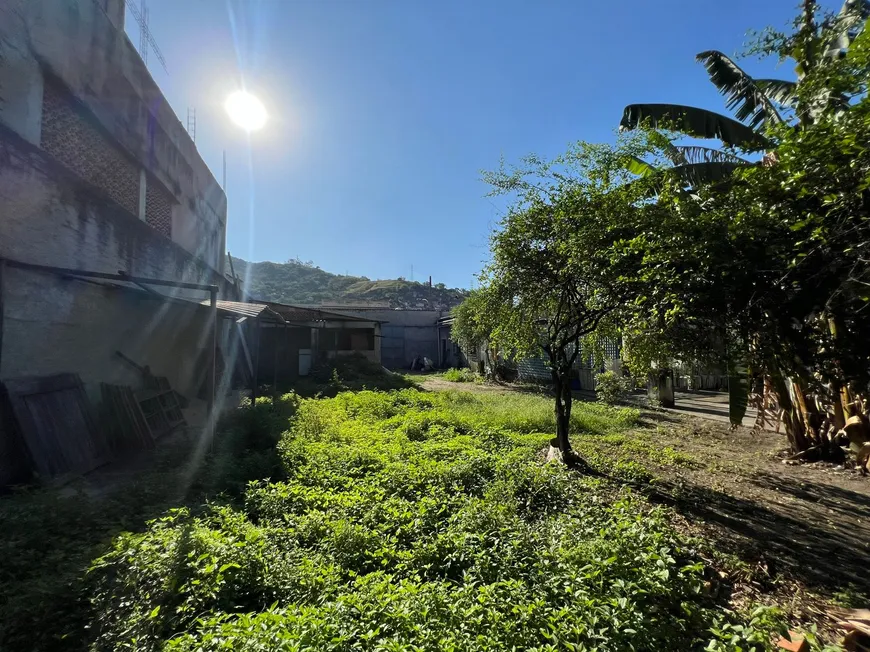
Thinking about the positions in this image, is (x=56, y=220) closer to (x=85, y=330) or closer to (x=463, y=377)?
(x=85, y=330)

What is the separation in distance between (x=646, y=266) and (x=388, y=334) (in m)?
23.6

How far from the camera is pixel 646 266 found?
4.03 metres

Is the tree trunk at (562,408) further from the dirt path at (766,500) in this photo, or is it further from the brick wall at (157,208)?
the brick wall at (157,208)

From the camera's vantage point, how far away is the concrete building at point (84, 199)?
556 centimetres

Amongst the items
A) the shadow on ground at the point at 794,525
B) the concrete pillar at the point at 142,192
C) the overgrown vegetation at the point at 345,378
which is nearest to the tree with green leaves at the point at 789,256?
the shadow on ground at the point at 794,525

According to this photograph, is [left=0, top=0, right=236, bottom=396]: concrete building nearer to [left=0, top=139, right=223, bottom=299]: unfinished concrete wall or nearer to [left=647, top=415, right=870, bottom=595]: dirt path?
[left=0, top=139, right=223, bottom=299]: unfinished concrete wall

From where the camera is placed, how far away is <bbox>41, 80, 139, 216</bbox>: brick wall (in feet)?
21.9

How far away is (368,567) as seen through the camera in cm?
317

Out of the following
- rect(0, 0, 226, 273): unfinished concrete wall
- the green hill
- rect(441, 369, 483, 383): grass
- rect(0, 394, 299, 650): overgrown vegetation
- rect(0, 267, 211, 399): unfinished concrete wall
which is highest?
the green hill

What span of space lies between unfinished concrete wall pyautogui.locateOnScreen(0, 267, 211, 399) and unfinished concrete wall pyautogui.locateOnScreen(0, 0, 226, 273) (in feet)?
7.16

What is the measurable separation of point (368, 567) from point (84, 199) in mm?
7540

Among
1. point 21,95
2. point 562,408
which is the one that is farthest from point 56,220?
point 562,408

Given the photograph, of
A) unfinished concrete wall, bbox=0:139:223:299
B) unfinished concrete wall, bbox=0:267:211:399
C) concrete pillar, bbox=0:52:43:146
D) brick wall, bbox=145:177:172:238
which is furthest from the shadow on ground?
brick wall, bbox=145:177:172:238

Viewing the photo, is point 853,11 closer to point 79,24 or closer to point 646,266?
point 646,266
